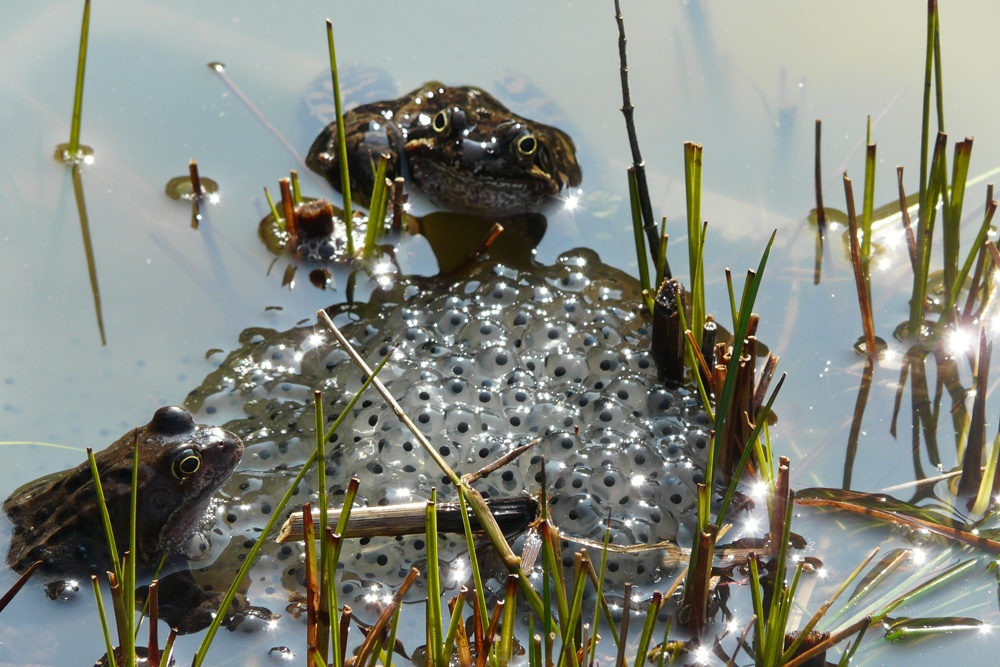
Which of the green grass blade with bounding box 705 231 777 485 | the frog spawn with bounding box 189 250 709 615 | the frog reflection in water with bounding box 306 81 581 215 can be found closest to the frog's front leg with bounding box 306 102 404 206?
the frog reflection in water with bounding box 306 81 581 215

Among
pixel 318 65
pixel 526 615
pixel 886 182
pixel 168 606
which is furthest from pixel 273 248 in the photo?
pixel 886 182

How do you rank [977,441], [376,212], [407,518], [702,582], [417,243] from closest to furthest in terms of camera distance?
1. [702,582]
2. [407,518]
3. [977,441]
4. [376,212]
5. [417,243]

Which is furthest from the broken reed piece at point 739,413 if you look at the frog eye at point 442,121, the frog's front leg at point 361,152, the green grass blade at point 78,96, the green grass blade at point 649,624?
the green grass blade at point 78,96

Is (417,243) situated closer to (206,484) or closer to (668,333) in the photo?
(668,333)

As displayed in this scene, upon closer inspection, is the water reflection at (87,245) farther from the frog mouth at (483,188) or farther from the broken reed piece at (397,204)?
the frog mouth at (483,188)

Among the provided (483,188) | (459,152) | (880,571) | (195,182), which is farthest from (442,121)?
(880,571)

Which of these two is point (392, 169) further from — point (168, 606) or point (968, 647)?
point (968, 647)

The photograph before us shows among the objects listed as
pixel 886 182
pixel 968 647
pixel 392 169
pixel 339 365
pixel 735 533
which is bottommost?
pixel 968 647
